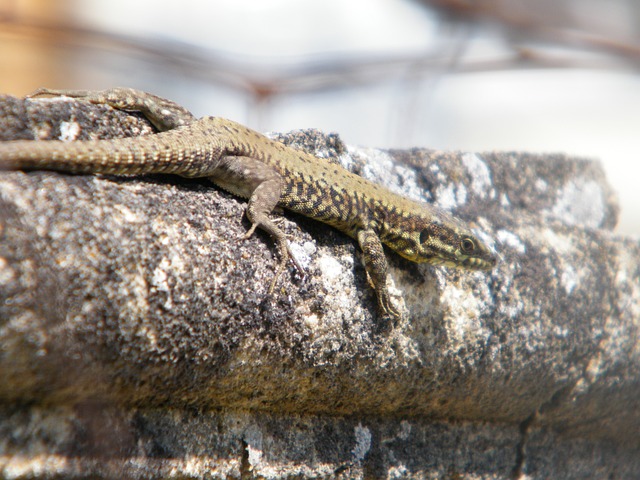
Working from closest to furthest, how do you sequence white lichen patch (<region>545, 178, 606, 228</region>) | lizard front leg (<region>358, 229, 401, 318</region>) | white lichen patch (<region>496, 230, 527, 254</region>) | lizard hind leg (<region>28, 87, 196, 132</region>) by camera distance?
lizard hind leg (<region>28, 87, 196, 132</region>)
lizard front leg (<region>358, 229, 401, 318</region>)
white lichen patch (<region>496, 230, 527, 254</region>)
white lichen patch (<region>545, 178, 606, 228</region>)

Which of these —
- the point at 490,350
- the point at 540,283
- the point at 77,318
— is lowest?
the point at 77,318

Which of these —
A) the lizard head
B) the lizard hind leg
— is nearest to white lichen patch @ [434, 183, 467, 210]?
the lizard head

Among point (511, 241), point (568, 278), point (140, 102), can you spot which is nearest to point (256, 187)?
point (140, 102)

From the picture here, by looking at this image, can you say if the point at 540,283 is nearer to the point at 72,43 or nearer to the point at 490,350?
the point at 490,350

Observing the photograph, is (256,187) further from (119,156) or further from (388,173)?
(388,173)

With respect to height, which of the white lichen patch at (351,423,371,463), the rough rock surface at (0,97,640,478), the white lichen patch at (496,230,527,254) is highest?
the white lichen patch at (496,230,527,254)

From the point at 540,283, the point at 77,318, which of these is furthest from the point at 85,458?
the point at 540,283

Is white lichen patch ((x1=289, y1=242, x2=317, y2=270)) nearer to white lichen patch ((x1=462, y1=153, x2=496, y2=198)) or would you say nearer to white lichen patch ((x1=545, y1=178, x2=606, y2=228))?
white lichen patch ((x1=462, y1=153, x2=496, y2=198))
